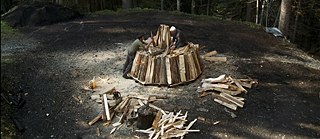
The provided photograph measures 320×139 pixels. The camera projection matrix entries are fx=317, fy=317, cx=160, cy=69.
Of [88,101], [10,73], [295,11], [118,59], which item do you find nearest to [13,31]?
[10,73]

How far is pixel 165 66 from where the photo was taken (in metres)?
10.0

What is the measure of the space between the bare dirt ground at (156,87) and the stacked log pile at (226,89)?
22 cm

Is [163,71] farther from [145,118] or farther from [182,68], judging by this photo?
[145,118]

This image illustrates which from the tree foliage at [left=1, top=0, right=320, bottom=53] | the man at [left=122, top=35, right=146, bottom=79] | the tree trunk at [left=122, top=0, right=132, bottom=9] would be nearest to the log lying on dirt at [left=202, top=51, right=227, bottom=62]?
the man at [left=122, top=35, right=146, bottom=79]

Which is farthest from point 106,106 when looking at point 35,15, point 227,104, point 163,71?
point 35,15

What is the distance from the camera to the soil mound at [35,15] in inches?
664

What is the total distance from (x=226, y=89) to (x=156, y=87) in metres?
2.21

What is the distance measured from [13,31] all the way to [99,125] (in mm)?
9954

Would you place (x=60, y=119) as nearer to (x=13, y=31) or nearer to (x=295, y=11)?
(x=13, y=31)

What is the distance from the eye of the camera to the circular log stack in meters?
10.0

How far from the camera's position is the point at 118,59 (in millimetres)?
12406

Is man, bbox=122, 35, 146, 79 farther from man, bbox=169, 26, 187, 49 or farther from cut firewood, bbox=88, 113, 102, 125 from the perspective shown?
cut firewood, bbox=88, 113, 102, 125

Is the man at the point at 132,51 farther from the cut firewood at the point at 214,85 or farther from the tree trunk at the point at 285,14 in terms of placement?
the tree trunk at the point at 285,14

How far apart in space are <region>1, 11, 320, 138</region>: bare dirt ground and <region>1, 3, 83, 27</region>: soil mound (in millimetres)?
658
